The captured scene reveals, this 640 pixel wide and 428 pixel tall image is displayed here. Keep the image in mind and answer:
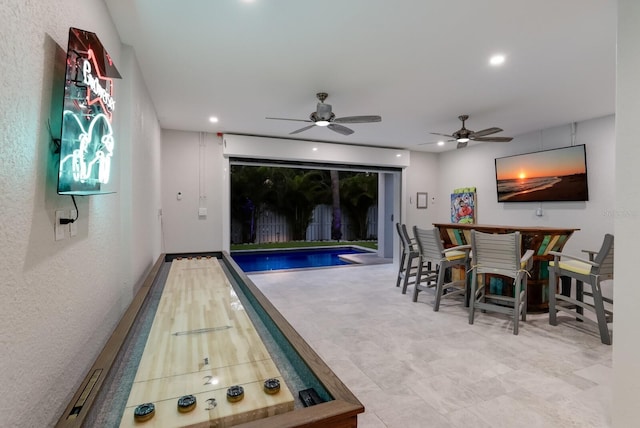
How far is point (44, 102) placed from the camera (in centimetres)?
120

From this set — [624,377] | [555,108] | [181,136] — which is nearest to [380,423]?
[624,377]

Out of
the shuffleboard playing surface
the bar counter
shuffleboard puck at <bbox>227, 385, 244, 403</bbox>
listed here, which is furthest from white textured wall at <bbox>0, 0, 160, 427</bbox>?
the bar counter

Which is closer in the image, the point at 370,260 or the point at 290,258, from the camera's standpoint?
the point at 370,260

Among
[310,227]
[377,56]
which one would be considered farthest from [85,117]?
[310,227]

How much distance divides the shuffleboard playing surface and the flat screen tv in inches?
217

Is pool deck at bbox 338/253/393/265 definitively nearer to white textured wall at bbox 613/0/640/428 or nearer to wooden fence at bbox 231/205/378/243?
wooden fence at bbox 231/205/378/243

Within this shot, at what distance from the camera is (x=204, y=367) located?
1312mm

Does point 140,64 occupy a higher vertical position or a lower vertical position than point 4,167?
higher

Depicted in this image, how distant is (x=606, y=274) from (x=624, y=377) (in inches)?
77.3

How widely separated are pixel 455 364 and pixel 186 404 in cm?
232

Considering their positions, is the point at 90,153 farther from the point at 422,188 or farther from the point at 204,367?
the point at 422,188

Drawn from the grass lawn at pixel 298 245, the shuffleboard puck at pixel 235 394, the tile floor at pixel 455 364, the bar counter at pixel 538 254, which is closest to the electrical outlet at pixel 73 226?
the shuffleboard puck at pixel 235 394

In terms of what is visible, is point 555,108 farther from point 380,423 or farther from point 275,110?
point 380,423

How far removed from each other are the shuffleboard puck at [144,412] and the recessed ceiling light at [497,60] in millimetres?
3503
